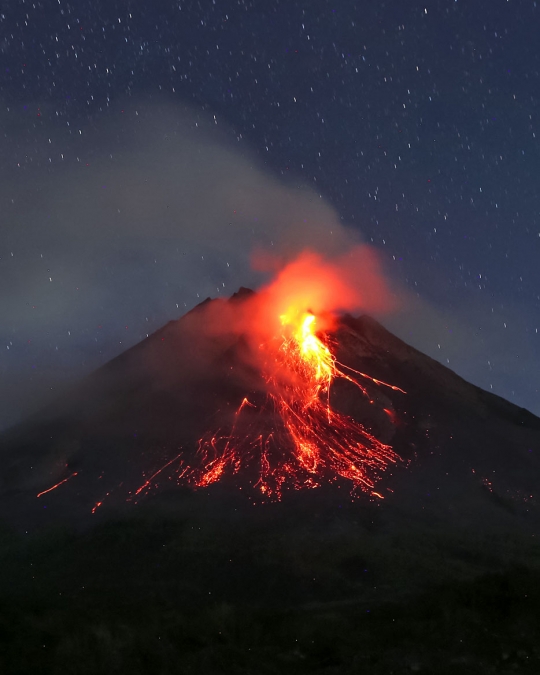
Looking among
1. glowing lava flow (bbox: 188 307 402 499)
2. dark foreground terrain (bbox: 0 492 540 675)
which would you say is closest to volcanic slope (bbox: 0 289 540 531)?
glowing lava flow (bbox: 188 307 402 499)

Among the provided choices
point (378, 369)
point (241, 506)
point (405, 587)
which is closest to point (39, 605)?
point (241, 506)

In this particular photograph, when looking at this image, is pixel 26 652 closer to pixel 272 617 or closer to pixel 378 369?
pixel 272 617

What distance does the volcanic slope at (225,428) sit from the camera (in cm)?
4919

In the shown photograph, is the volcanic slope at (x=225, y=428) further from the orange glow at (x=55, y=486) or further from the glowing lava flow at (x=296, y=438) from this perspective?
the glowing lava flow at (x=296, y=438)

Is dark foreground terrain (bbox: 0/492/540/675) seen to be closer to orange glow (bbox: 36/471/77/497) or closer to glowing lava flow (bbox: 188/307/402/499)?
glowing lava flow (bbox: 188/307/402/499)

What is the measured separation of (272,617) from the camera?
105ft

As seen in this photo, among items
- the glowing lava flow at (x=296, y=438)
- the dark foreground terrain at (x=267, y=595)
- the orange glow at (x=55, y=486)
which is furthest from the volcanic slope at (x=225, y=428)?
the dark foreground terrain at (x=267, y=595)

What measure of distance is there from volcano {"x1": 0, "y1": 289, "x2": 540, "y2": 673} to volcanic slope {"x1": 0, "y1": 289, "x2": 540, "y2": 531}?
265 mm

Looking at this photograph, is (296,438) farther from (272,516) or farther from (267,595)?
(267,595)

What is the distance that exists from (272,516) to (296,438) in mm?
16552

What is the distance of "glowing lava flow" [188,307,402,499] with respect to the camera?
173ft

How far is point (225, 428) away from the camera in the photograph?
203 ft

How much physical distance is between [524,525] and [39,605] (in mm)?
35907

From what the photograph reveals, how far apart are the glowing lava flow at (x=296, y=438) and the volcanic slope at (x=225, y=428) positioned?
133 cm
